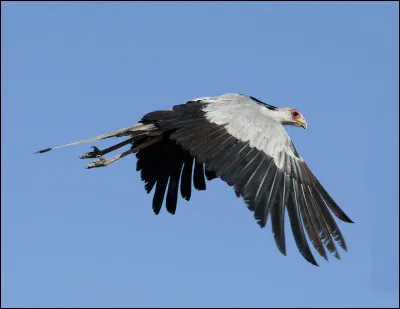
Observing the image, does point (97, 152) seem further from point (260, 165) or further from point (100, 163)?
point (260, 165)

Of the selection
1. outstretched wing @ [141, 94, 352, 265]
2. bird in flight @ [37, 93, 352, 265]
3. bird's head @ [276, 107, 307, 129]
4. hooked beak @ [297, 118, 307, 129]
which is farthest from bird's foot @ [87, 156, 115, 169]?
hooked beak @ [297, 118, 307, 129]

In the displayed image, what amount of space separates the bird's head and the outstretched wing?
1.97m

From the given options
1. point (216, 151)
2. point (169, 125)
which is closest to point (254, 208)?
point (216, 151)

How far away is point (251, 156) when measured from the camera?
1240 cm

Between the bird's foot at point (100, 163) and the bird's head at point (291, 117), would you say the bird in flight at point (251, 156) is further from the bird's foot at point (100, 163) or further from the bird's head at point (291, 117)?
the bird's head at point (291, 117)

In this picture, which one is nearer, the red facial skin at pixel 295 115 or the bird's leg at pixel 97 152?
the bird's leg at pixel 97 152

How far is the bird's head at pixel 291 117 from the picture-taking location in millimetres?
15469

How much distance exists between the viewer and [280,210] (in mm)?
11727

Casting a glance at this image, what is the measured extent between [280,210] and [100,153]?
377cm

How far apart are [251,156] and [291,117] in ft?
11.2

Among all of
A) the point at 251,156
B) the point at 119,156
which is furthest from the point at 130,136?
the point at 251,156

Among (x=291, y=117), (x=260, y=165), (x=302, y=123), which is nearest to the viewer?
(x=260, y=165)

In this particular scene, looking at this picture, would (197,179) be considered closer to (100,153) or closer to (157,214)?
(157,214)

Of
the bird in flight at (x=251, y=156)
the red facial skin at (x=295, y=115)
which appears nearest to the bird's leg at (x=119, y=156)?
the bird in flight at (x=251, y=156)
